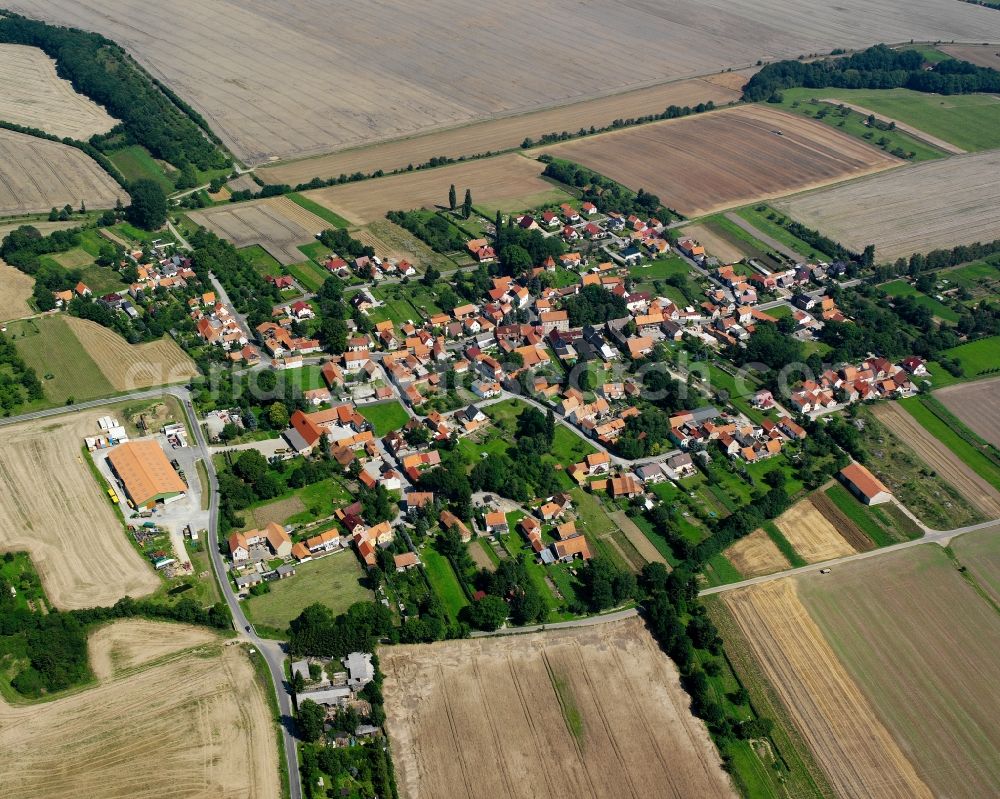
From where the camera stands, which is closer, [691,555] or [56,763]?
[56,763]

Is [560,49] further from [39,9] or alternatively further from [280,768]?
[280,768]

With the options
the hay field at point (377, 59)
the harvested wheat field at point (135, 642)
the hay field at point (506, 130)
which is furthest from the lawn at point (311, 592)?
the hay field at point (377, 59)

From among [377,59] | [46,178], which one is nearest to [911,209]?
[377,59]

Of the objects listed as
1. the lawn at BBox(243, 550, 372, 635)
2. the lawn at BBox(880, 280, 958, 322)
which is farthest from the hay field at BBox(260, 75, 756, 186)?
the lawn at BBox(243, 550, 372, 635)

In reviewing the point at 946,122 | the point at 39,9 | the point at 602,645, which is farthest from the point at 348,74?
the point at 602,645

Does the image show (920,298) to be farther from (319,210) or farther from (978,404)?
(319,210)

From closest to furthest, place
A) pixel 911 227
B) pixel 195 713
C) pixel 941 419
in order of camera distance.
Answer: pixel 195 713 < pixel 941 419 < pixel 911 227

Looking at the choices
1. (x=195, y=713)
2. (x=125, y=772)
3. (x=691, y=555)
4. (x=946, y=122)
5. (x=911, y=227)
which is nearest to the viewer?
(x=125, y=772)
